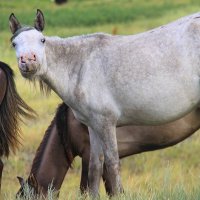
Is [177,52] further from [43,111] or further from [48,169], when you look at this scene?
[43,111]

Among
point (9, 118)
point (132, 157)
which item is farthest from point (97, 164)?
point (132, 157)

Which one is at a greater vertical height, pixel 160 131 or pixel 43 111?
pixel 160 131

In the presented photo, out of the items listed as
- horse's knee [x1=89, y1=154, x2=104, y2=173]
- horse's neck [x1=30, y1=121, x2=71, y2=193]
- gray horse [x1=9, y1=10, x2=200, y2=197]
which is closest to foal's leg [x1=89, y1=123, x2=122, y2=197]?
gray horse [x1=9, y1=10, x2=200, y2=197]

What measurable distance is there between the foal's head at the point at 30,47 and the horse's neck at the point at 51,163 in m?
1.56

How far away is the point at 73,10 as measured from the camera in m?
33.6

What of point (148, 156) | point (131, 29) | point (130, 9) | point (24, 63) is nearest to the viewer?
point (24, 63)

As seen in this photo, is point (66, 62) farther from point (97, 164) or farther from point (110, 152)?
point (97, 164)

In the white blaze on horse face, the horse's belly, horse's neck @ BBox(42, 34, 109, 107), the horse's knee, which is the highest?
the white blaze on horse face

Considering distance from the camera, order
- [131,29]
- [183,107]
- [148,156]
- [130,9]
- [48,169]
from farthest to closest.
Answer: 1. [130,9]
2. [131,29]
3. [148,156]
4. [48,169]
5. [183,107]

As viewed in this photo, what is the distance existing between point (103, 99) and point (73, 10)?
26.8 m

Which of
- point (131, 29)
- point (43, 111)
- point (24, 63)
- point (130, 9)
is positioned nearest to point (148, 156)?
point (43, 111)

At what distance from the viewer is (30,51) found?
265 inches

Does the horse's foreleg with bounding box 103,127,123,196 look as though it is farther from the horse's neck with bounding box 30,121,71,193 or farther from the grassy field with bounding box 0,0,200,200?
the horse's neck with bounding box 30,121,71,193

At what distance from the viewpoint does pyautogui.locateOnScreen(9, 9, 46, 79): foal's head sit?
22.0 feet
